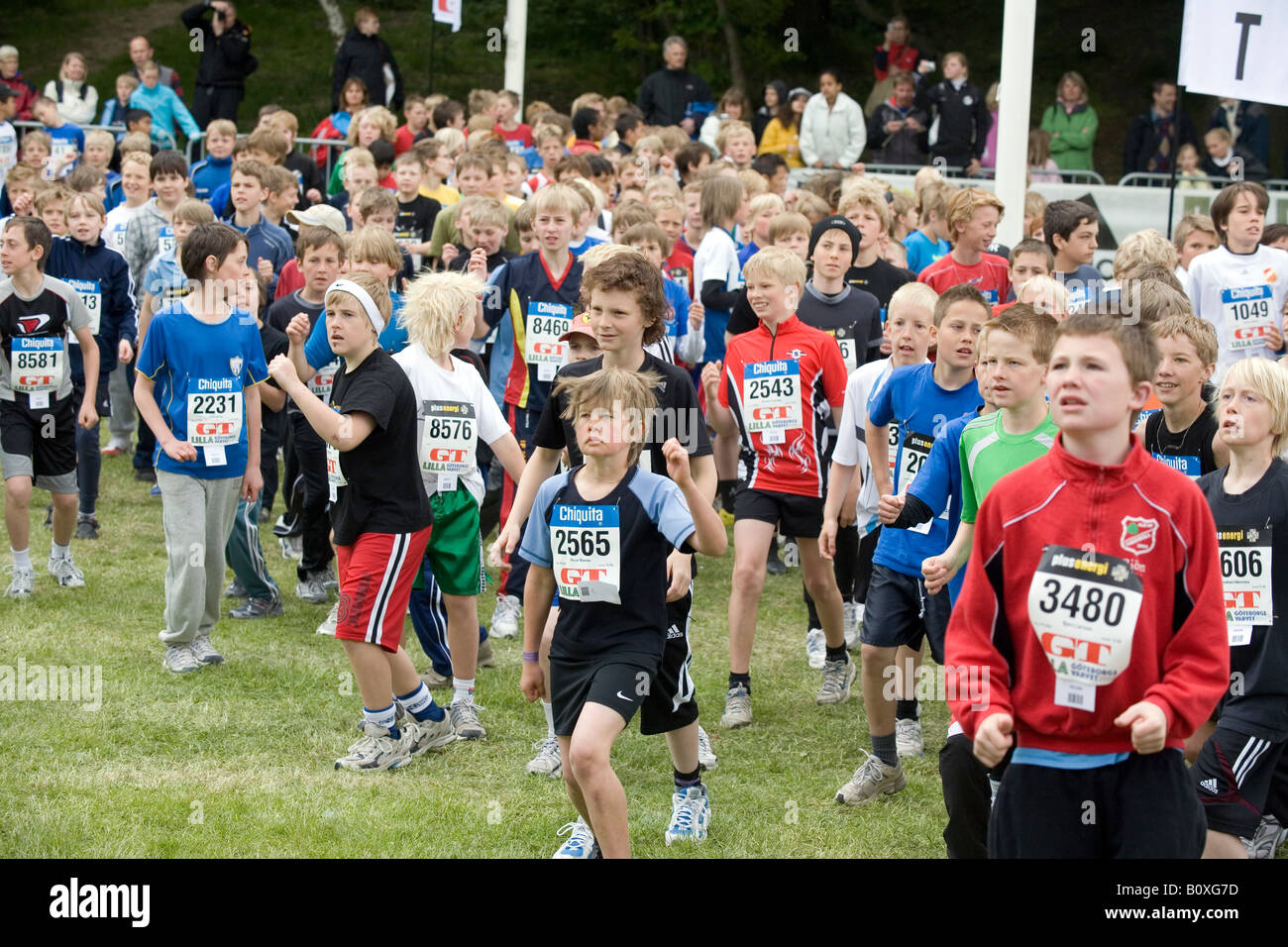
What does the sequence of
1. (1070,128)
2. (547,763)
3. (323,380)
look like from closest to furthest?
(547,763)
(323,380)
(1070,128)

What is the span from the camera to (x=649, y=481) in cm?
495

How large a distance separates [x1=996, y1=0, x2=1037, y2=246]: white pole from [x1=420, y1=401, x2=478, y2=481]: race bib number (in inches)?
203

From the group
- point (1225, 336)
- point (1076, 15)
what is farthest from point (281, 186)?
point (1076, 15)

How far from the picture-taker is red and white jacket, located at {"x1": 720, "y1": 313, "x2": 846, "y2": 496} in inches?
273

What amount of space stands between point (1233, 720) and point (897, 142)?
13625 millimetres

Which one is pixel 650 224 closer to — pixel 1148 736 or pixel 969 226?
pixel 969 226

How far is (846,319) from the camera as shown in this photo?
785 centimetres

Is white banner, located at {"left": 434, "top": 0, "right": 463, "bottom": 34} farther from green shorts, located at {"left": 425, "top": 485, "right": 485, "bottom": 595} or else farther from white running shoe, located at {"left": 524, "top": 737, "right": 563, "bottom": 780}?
white running shoe, located at {"left": 524, "top": 737, "right": 563, "bottom": 780}

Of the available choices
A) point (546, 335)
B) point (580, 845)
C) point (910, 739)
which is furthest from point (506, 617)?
point (580, 845)

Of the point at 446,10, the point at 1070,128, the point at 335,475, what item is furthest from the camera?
the point at 1070,128

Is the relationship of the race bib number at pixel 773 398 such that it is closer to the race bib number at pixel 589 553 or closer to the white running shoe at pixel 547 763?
the white running shoe at pixel 547 763

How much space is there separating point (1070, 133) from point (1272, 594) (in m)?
14.4

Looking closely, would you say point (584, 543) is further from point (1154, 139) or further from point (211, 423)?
point (1154, 139)

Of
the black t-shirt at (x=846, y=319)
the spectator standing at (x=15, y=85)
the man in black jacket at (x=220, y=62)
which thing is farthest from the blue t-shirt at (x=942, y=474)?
the man in black jacket at (x=220, y=62)
